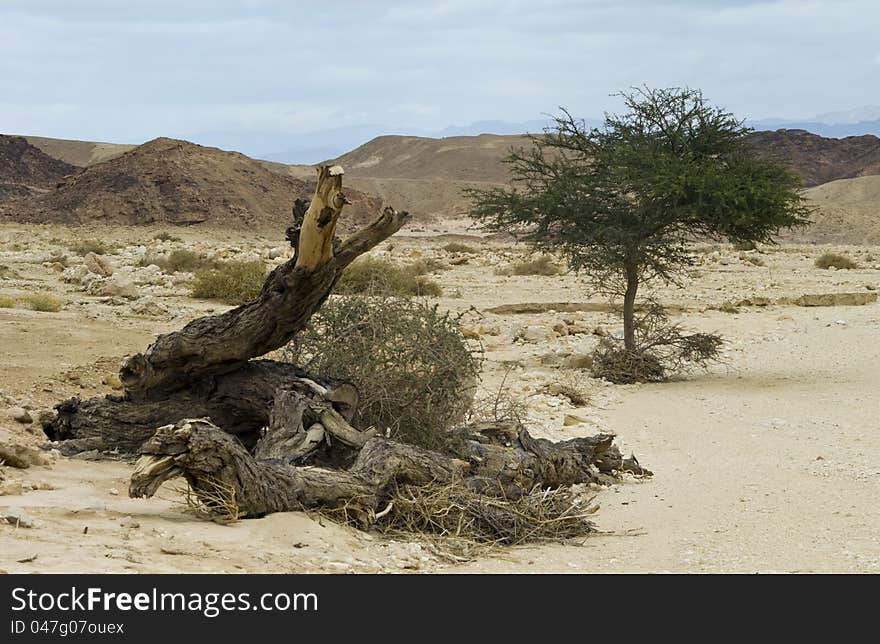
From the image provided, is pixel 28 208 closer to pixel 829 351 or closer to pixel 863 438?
pixel 829 351

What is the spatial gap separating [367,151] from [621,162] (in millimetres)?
107426

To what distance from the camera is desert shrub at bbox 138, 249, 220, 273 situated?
27.8 m

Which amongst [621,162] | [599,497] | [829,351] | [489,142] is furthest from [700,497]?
[489,142]

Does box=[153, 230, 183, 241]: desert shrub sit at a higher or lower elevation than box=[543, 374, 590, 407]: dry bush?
higher

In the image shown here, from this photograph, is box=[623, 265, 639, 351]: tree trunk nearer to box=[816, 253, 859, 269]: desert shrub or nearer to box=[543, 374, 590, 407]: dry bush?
box=[543, 374, 590, 407]: dry bush

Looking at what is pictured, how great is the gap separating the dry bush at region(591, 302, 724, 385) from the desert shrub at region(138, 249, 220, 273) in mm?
14762

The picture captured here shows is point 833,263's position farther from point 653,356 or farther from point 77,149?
point 77,149

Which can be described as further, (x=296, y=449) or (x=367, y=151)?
(x=367, y=151)

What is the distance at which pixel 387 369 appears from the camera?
807 centimetres

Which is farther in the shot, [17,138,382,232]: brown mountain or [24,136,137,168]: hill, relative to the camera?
[24,136,137,168]: hill

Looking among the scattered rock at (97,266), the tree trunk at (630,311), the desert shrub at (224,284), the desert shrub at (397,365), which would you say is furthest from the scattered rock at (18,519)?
the scattered rock at (97,266)

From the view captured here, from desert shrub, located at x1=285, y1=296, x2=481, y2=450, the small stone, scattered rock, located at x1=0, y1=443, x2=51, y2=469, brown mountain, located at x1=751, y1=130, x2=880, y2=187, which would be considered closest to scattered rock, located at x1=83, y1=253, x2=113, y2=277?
the small stone

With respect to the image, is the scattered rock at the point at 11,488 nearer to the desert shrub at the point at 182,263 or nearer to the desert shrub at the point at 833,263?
the desert shrub at the point at 182,263

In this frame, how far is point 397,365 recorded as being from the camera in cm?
810
